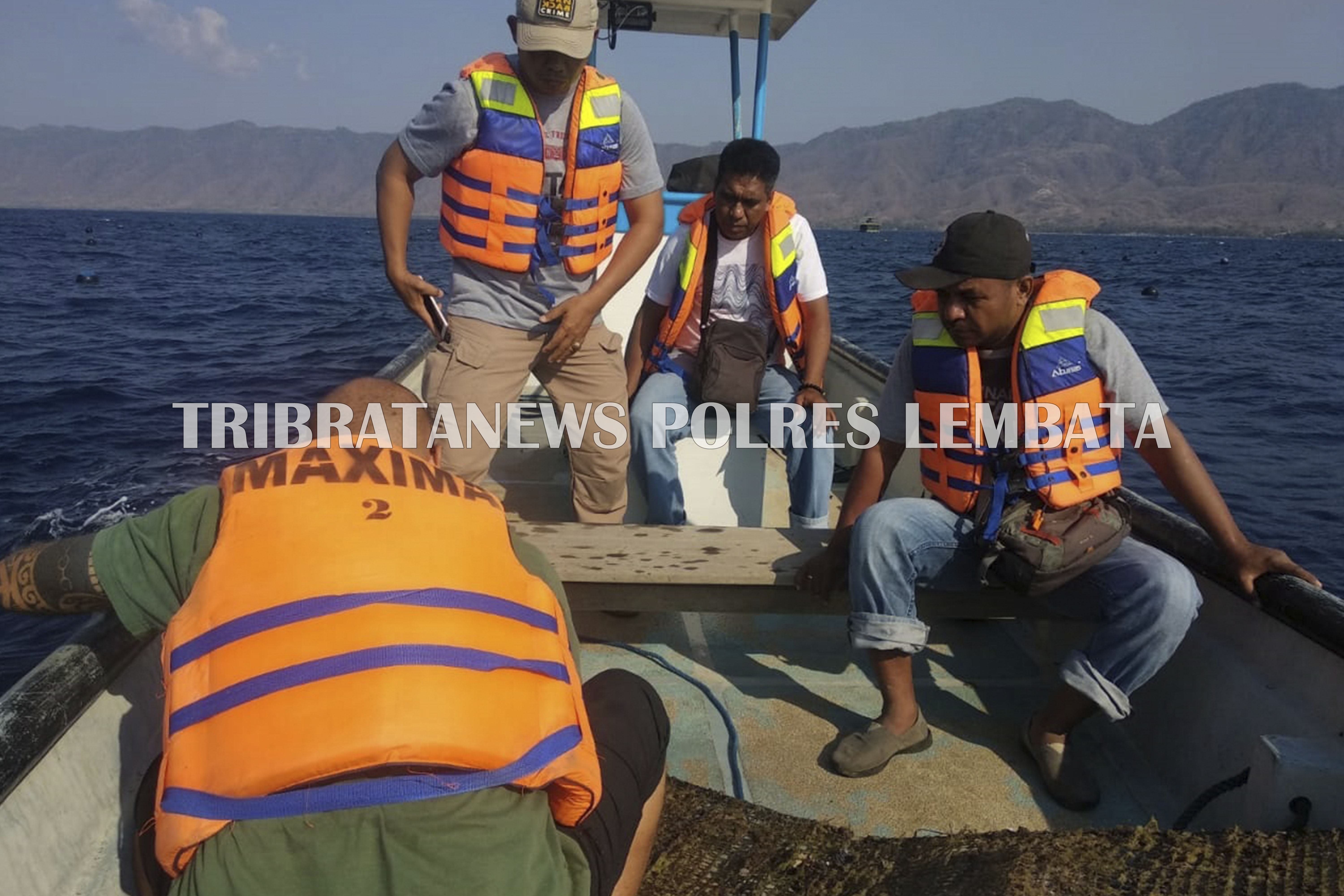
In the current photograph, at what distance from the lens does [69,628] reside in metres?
5.75

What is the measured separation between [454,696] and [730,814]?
1.19m

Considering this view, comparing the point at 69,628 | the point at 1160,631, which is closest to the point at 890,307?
the point at 69,628

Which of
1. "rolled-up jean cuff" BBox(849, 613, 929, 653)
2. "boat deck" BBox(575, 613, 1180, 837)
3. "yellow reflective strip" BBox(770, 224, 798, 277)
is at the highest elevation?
"yellow reflective strip" BBox(770, 224, 798, 277)

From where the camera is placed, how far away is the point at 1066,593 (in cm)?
→ 267

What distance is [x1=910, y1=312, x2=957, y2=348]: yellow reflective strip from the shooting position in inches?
107

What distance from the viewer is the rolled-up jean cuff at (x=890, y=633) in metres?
2.61

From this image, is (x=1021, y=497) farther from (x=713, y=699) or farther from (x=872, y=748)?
(x=713, y=699)

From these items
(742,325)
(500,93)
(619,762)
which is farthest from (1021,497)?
(500,93)

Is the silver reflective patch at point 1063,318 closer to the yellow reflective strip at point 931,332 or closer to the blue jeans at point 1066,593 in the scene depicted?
the yellow reflective strip at point 931,332

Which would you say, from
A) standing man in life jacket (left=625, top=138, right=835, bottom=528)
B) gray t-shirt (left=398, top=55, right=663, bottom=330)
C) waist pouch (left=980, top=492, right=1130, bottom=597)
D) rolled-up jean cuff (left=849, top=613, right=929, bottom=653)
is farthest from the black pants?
standing man in life jacket (left=625, top=138, right=835, bottom=528)

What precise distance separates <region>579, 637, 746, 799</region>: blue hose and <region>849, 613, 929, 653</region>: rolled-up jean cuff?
1.63 ft

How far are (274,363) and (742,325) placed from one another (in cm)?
1179

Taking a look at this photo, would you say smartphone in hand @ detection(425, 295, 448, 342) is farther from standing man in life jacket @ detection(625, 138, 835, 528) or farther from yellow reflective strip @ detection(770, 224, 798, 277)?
yellow reflective strip @ detection(770, 224, 798, 277)

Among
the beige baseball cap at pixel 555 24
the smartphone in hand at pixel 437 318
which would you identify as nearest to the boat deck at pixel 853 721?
the smartphone in hand at pixel 437 318
